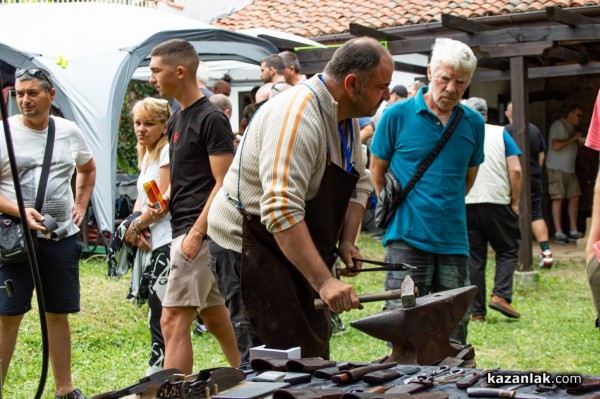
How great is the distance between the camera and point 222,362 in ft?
22.2

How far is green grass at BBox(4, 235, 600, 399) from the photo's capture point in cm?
667

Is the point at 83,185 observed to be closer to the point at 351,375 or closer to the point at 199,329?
the point at 199,329

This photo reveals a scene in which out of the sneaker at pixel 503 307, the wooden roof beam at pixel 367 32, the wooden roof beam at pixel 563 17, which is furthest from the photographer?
A: the wooden roof beam at pixel 367 32

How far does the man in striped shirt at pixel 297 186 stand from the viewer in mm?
3549

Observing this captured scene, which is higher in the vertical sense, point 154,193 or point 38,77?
point 38,77

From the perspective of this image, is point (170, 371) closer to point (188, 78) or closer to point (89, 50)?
point (188, 78)

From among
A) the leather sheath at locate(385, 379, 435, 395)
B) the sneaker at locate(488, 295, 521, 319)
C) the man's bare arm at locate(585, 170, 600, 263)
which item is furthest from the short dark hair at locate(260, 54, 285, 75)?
the leather sheath at locate(385, 379, 435, 395)

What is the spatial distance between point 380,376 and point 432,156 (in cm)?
263

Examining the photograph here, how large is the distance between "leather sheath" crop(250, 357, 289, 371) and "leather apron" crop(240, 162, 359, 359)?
0.83 m

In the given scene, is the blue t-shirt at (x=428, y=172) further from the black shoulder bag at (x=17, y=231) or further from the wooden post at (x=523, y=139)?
the wooden post at (x=523, y=139)

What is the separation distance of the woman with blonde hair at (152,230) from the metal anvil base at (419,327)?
2220mm

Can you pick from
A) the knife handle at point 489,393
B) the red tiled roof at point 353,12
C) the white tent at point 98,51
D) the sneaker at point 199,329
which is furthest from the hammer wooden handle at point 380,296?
the red tiled roof at point 353,12

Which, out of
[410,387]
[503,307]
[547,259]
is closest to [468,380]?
[410,387]

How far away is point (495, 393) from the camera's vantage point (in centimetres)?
261
